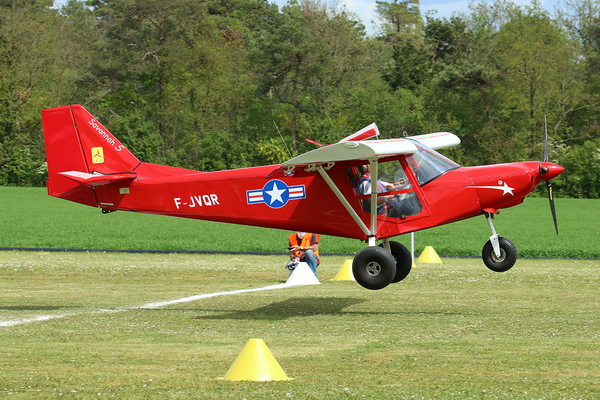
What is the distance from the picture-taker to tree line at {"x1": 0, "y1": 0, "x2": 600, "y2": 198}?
64875 mm

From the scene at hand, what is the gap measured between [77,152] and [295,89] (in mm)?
53596

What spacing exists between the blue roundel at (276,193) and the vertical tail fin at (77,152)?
2.99m

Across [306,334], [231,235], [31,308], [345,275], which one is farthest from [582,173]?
[31,308]

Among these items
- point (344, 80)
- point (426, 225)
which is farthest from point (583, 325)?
point (344, 80)

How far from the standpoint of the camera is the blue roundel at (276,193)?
1250 cm

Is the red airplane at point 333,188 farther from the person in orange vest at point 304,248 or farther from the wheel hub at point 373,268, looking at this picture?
the person in orange vest at point 304,248

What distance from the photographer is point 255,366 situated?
24.3 ft

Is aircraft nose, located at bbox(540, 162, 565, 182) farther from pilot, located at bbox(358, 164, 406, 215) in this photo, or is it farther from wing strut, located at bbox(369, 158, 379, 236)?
wing strut, located at bbox(369, 158, 379, 236)

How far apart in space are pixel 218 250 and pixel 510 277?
11606 mm

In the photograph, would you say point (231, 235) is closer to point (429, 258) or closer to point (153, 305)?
point (429, 258)

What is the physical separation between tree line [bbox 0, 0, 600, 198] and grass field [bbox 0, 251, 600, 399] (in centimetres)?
4810

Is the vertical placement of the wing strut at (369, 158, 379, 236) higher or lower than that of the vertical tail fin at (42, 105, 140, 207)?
lower

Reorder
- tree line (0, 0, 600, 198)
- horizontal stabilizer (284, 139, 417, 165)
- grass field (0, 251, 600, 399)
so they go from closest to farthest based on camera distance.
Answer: grass field (0, 251, 600, 399), horizontal stabilizer (284, 139, 417, 165), tree line (0, 0, 600, 198)

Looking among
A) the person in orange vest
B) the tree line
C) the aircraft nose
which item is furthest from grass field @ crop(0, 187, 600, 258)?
the tree line
